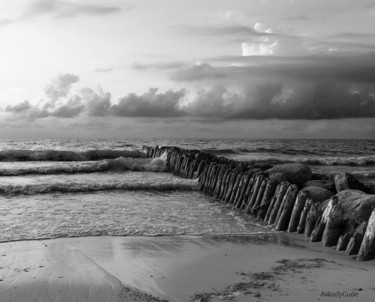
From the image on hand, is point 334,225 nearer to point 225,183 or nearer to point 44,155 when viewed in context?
point 225,183

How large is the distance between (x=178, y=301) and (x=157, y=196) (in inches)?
347

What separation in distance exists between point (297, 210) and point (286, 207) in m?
0.35

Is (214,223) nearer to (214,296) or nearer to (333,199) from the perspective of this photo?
(333,199)

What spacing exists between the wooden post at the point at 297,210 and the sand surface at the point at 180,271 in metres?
0.55

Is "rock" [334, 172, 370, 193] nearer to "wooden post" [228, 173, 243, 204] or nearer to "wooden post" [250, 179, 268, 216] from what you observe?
"wooden post" [250, 179, 268, 216]

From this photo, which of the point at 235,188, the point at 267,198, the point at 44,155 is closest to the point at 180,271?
the point at 267,198

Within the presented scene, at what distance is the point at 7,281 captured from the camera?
5.11 metres

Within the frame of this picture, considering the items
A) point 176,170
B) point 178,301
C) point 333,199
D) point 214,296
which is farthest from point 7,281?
point 176,170

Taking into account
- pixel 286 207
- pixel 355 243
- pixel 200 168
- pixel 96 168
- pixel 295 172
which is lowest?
pixel 96 168

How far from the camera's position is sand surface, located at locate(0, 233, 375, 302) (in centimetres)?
457

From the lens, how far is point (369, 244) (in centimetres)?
567

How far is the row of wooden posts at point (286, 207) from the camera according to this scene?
6.05 meters

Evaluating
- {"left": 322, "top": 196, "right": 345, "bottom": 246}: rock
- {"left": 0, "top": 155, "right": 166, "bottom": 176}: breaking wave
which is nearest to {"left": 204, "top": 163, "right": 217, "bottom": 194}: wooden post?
{"left": 322, "top": 196, "right": 345, "bottom": 246}: rock

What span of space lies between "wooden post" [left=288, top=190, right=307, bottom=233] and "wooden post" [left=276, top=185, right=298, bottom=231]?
0.76ft
